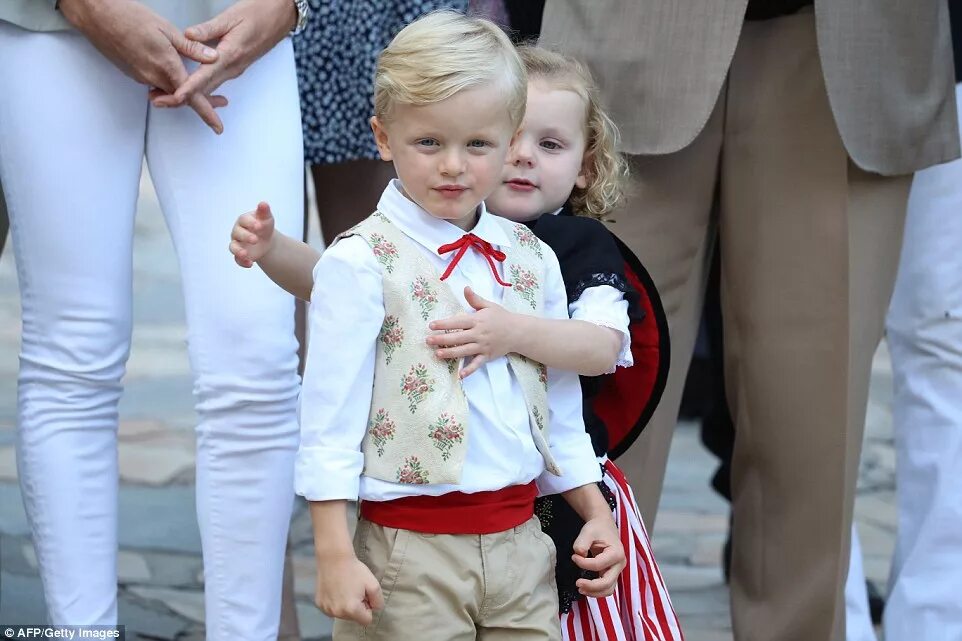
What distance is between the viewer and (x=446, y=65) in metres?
1.70

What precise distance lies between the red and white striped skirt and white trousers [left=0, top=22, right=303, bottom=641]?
492mm

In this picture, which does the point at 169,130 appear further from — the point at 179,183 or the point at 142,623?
the point at 142,623

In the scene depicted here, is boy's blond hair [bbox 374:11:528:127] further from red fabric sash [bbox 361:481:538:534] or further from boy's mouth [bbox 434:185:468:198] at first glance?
red fabric sash [bbox 361:481:538:534]

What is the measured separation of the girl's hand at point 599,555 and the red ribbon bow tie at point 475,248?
341mm

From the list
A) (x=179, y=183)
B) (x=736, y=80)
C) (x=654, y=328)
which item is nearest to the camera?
(x=654, y=328)

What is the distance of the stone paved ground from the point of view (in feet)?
9.84

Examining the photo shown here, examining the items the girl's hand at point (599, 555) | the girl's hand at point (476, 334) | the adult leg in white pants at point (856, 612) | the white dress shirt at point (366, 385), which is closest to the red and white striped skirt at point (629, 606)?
the girl's hand at point (599, 555)

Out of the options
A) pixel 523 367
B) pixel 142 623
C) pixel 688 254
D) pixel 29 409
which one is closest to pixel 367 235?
pixel 523 367

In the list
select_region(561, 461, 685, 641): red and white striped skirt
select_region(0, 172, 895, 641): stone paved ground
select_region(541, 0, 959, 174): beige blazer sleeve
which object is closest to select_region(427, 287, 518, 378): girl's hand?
select_region(561, 461, 685, 641): red and white striped skirt

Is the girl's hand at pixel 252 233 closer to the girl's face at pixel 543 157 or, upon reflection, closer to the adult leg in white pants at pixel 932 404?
the girl's face at pixel 543 157

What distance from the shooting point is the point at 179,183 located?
7.18 ft

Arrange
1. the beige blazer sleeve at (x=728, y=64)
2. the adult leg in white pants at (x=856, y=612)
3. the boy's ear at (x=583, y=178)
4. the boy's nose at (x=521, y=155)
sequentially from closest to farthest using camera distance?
the boy's nose at (x=521, y=155) < the boy's ear at (x=583, y=178) < the beige blazer sleeve at (x=728, y=64) < the adult leg in white pants at (x=856, y=612)

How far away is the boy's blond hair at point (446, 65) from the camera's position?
1703 millimetres

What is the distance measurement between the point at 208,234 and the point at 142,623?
1046mm
